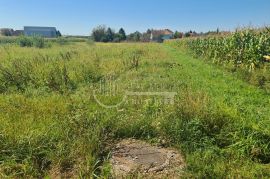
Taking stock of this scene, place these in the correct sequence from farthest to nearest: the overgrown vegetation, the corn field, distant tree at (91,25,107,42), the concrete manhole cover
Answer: distant tree at (91,25,107,42) → the corn field → the overgrown vegetation → the concrete manhole cover

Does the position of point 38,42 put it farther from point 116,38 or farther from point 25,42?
point 116,38

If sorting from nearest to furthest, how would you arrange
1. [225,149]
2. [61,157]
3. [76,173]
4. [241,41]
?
1. [76,173]
2. [61,157]
3. [225,149]
4. [241,41]

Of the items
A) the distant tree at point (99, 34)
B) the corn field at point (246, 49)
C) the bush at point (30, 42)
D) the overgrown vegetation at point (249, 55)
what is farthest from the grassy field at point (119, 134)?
the distant tree at point (99, 34)

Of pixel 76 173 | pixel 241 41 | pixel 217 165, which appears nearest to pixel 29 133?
pixel 76 173

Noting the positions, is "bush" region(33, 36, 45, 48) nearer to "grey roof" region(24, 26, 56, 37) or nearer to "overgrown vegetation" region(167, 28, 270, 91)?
"overgrown vegetation" region(167, 28, 270, 91)

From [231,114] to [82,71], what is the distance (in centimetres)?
683

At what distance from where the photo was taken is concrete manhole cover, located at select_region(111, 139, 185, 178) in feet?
12.1

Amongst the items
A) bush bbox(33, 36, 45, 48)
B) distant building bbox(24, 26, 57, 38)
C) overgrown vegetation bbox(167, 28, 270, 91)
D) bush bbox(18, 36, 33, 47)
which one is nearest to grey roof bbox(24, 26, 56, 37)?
distant building bbox(24, 26, 57, 38)

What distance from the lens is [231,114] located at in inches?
197

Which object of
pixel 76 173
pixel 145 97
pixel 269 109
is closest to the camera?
pixel 76 173

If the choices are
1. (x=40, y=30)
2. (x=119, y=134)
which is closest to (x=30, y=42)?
(x=119, y=134)

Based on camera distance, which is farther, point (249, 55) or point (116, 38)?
point (116, 38)

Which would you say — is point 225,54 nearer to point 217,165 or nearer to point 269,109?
point 269,109

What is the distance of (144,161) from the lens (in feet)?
13.1
